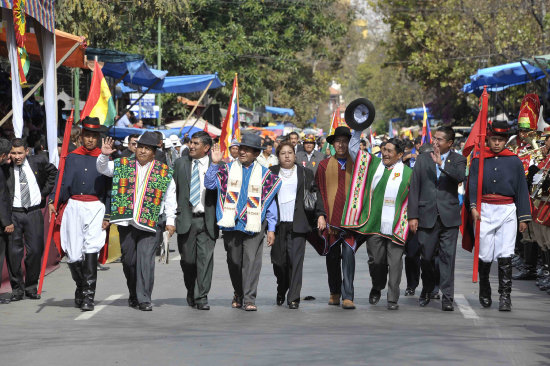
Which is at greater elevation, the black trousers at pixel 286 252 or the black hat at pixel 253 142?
the black hat at pixel 253 142

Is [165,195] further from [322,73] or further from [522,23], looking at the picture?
[322,73]

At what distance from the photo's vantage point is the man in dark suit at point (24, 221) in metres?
11.6

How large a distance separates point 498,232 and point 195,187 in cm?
322

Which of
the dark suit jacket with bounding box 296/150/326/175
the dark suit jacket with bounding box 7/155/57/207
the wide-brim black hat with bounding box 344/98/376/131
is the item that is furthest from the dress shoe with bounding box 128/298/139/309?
the dark suit jacket with bounding box 296/150/326/175

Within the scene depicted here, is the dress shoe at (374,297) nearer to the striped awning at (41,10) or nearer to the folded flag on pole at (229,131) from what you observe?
the striped awning at (41,10)

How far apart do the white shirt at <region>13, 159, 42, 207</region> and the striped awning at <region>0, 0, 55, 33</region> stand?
2030 millimetres

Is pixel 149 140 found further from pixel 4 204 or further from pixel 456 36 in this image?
pixel 456 36

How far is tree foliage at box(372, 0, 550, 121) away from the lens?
35.1m

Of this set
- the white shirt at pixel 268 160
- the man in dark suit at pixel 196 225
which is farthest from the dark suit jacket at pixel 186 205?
the white shirt at pixel 268 160

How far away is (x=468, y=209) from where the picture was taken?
11453mm

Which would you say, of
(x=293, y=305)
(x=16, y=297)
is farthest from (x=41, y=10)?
(x=293, y=305)

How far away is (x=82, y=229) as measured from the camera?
10.8 m

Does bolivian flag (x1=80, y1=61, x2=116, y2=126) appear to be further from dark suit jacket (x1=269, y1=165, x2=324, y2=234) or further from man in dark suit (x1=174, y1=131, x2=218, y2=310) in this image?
dark suit jacket (x1=269, y1=165, x2=324, y2=234)

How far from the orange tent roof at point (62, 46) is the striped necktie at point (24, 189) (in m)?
4.37
